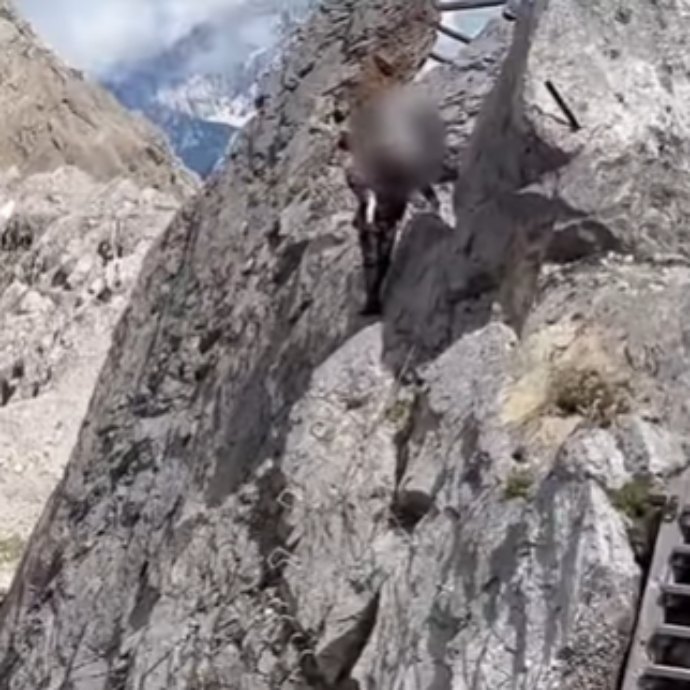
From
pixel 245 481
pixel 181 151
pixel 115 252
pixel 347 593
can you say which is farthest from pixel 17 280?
pixel 347 593

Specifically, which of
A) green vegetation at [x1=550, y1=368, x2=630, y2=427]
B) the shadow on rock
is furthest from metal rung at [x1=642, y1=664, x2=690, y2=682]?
the shadow on rock

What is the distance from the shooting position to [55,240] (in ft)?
81.5

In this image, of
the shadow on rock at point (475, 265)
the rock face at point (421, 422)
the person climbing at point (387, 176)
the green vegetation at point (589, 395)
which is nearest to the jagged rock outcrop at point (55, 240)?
the rock face at point (421, 422)

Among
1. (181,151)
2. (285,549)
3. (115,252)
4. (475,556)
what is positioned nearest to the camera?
(475,556)

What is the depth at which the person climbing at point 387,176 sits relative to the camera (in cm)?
949

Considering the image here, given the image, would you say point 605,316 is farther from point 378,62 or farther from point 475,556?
point 378,62

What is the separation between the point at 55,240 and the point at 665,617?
1925cm

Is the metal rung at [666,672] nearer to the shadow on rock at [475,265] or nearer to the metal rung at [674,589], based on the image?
the metal rung at [674,589]

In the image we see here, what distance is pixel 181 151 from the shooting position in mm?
37344

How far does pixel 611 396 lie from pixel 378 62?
5600mm

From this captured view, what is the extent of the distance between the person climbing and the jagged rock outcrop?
9.07 meters

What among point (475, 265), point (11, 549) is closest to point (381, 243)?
point (475, 265)

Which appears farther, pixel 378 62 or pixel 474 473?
pixel 378 62

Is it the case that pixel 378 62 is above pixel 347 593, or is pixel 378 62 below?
above
